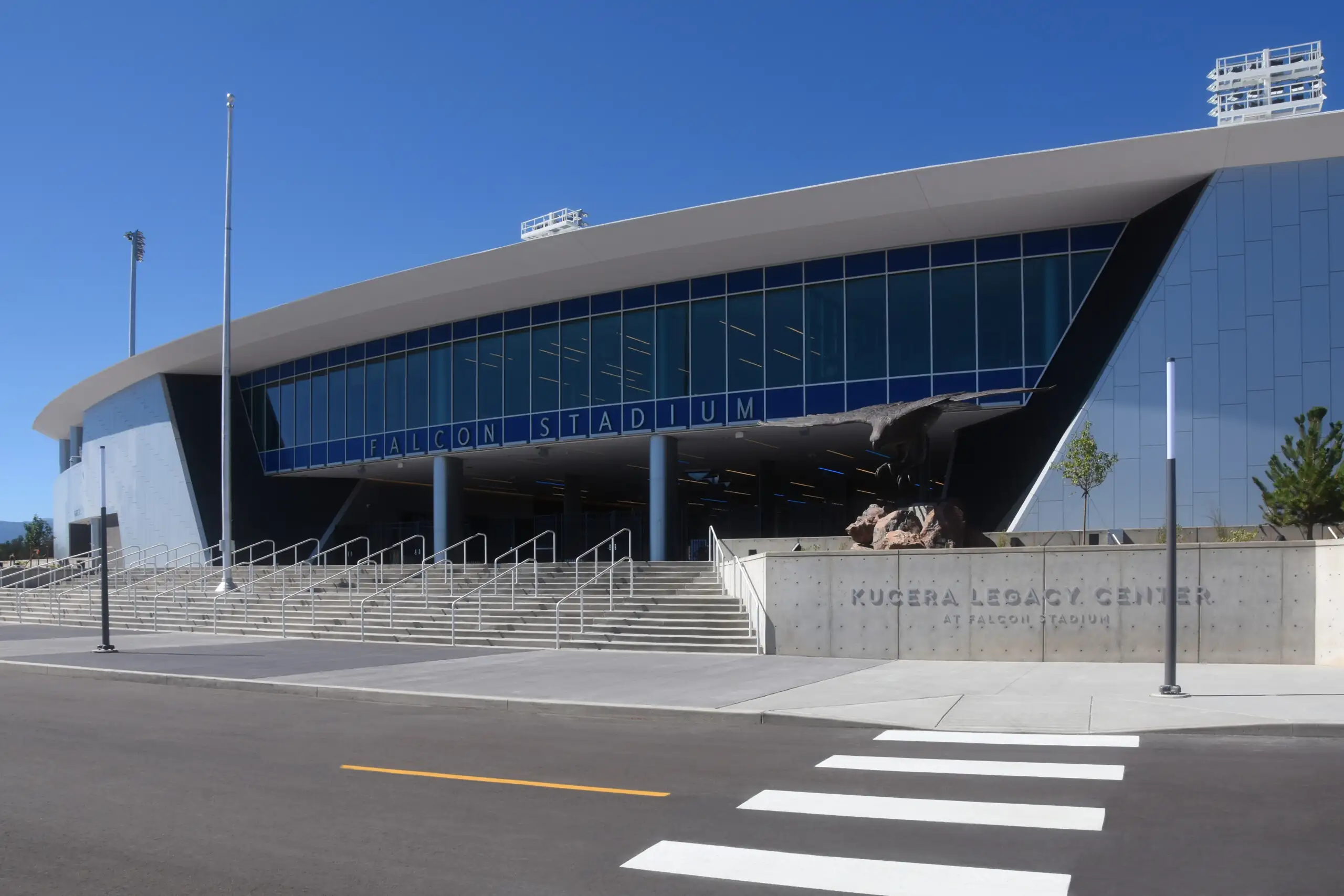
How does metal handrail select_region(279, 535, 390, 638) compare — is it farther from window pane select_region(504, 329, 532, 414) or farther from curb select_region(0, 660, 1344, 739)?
window pane select_region(504, 329, 532, 414)

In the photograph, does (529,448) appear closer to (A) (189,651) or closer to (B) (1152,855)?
(A) (189,651)

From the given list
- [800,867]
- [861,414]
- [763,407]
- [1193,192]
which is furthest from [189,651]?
[1193,192]

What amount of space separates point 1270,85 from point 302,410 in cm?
3358

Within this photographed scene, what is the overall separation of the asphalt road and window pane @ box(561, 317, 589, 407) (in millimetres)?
22585

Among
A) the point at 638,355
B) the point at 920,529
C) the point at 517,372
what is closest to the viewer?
the point at 920,529

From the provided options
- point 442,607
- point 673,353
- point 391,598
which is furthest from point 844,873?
point 673,353

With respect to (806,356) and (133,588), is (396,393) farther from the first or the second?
(806,356)

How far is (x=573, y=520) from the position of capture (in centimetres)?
4272

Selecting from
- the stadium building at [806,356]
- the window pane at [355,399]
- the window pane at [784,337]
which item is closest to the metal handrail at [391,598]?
the stadium building at [806,356]

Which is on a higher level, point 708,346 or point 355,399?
point 708,346

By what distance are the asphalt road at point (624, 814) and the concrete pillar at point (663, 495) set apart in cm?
1973

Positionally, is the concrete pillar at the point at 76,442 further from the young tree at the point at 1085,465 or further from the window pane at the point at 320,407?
the young tree at the point at 1085,465

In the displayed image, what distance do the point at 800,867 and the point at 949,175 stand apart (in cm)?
2149

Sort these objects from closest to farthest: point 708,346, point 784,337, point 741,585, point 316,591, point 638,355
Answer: point 741,585 < point 316,591 < point 784,337 < point 708,346 < point 638,355
